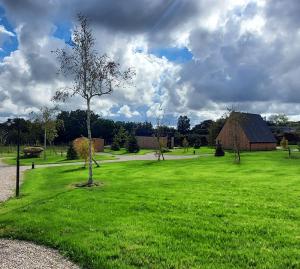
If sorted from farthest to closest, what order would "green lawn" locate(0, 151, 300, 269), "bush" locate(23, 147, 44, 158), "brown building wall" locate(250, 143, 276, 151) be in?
1. "brown building wall" locate(250, 143, 276, 151)
2. "bush" locate(23, 147, 44, 158)
3. "green lawn" locate(0, 151, 300, 269)

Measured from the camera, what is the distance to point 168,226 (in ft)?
33.0

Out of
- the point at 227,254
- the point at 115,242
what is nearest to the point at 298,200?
the point at 227,254

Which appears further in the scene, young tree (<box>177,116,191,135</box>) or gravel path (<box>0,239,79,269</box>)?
young tree (<box>177,116,191,135</box>)

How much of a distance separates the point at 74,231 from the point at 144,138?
84854 mm

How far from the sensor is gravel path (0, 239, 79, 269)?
770 centimetres

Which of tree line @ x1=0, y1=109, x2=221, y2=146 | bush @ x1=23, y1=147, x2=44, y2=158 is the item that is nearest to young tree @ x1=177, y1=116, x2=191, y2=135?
tree line @ x1=0, y1=109, x2=221, y2=146

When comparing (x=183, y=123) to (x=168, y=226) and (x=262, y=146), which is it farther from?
(x=168, y=226)

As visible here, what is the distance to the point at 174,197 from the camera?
14578 millimetres

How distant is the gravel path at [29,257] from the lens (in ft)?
25.2

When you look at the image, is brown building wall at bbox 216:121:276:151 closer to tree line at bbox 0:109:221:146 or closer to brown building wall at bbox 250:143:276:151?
brown building wall at bbox 250:143:276:151

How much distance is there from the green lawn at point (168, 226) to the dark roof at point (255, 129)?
5126 cm

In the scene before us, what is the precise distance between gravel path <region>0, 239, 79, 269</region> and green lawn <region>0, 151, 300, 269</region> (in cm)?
30

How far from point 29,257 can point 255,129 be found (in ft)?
214

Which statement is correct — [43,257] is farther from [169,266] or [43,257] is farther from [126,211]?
[126,211]
